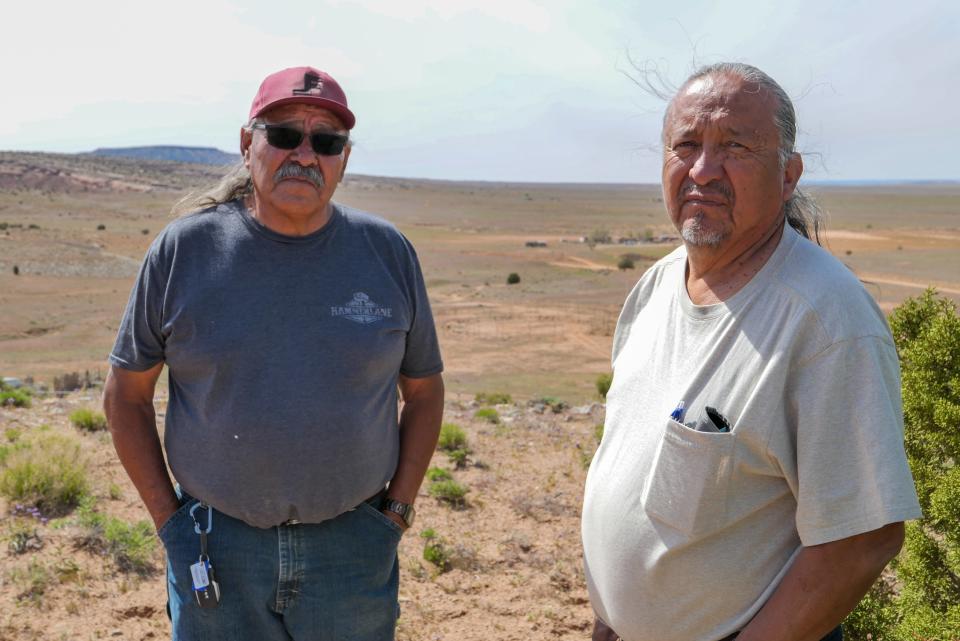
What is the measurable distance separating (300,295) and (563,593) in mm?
2857

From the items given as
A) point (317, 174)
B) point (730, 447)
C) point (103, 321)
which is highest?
point (317, 174)

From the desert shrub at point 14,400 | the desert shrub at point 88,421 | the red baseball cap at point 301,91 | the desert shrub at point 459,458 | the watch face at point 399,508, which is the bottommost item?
the desert shrub at point 14,400

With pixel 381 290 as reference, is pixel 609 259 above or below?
below

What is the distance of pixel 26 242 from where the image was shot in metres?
34.7

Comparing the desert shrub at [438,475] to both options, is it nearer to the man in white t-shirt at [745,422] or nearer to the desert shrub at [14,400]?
the man in white t-shirt at [745,422]

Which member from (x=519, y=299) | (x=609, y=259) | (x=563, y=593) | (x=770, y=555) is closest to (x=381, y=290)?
(x=770, y=555)

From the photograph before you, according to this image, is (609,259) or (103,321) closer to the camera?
(103,321)

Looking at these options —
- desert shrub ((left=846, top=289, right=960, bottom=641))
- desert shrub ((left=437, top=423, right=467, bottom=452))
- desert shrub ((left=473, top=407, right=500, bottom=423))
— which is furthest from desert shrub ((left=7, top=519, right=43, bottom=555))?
desert shrub ((left=473, top=407, right=500, bottom=423))

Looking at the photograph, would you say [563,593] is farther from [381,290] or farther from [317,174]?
[317,174]

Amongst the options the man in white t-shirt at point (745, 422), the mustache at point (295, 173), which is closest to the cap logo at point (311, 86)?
the mustache at point (295, 173)

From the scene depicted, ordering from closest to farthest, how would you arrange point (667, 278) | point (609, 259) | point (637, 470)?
1. point (637, 470)
2. point (667, 278)
3. point (609, 259)

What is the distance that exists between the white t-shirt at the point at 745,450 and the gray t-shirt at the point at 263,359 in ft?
2.56

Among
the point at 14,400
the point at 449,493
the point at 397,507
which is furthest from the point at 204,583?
the point at 14,400

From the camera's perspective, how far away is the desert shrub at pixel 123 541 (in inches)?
183
